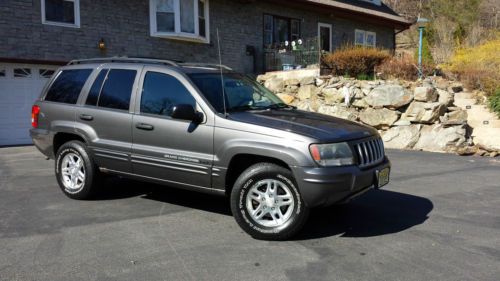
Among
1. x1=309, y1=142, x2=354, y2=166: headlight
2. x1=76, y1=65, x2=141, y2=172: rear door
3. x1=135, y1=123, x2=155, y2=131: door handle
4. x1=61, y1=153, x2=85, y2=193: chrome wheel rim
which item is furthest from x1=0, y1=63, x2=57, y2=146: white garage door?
x1=309, y1=142, x2=354, y2=166: headlight

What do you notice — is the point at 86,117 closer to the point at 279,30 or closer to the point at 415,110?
the point at 415,110

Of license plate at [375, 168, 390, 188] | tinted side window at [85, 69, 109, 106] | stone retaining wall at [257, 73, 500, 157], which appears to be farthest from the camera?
stone retaining wall at [257, 73, 500, 157]

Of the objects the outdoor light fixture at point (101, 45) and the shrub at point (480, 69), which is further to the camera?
the outdoor light fixture at point (101, 45)

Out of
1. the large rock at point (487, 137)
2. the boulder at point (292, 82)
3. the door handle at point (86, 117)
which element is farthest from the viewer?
the boulder at point (292, 82)

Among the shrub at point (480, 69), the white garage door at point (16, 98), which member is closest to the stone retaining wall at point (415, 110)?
the shrub at point (480, 69)

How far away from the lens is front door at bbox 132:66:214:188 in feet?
16.3

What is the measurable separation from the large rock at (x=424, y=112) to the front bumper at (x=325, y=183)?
8.47 m

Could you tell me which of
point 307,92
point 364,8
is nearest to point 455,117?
point 307,92

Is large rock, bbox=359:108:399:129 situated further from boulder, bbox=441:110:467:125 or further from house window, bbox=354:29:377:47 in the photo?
house window, bbox=354:29:377:47

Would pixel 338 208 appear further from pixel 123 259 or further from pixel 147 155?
pixel 123 259

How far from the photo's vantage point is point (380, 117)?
42.4 feet

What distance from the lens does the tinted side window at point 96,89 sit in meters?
6.01

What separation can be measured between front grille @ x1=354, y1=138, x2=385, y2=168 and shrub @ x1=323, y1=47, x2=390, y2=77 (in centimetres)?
987

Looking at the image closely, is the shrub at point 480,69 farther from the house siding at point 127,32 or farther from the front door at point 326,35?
the house siding at point 127,32
